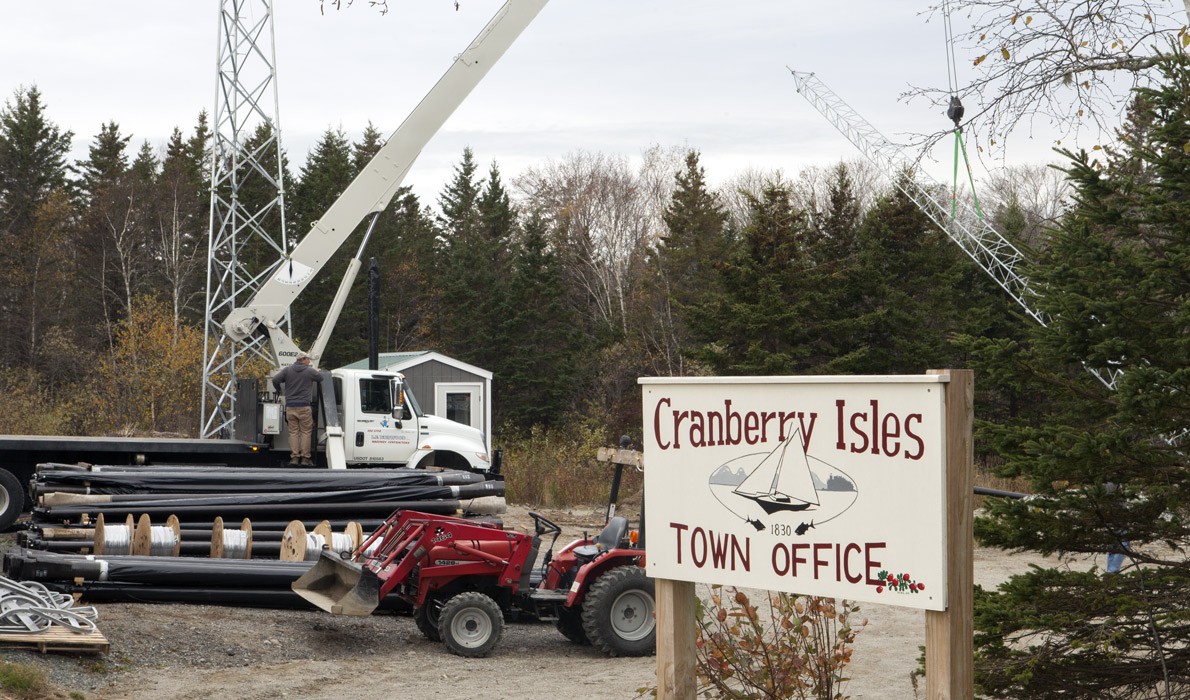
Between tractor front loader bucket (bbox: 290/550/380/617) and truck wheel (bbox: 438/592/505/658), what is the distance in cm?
65

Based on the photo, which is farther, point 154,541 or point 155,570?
point 154,541

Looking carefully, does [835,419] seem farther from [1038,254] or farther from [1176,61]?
[1176,61]

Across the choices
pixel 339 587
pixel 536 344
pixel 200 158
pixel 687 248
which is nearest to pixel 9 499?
pixel 339 587

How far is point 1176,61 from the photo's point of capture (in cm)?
610

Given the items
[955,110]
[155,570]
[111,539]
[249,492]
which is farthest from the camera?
[249,492]

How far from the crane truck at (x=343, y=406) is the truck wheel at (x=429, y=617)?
686cm

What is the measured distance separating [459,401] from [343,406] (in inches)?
617

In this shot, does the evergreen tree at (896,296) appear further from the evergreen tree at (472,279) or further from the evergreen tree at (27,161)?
the evergreen tree at (27,161)

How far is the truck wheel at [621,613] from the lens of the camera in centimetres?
1079

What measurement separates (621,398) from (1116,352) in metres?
39.5

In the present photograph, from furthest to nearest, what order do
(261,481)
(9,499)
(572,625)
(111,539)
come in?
1. (9,499)
2. (261,481)
3. (111,539)
4. (572,625)

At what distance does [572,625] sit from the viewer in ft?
37.7

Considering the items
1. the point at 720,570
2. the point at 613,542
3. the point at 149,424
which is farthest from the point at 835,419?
the point at 149,424

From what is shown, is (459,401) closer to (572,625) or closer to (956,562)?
(572,625)
